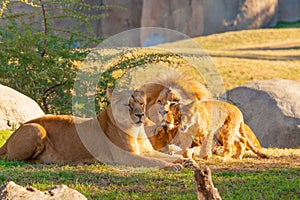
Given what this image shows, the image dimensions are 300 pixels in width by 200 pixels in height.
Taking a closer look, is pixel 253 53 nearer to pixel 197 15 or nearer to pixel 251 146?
pixel 197 15

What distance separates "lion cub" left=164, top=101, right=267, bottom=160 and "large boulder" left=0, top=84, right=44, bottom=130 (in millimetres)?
2729

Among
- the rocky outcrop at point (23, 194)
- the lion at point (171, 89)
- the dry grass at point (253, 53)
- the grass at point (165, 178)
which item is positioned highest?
the lion at point (171, 89)

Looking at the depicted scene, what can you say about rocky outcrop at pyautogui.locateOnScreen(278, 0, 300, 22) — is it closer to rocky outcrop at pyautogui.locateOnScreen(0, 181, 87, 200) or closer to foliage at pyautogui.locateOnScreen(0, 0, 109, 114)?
foliage at pyautogui.locateOnScreen(0, 0, 109, 114)

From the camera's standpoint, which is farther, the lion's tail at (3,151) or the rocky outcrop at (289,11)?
the rocky outcrop at (289,11)

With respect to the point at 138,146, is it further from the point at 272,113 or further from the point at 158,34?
the point at 158,34

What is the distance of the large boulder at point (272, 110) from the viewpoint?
12641mm

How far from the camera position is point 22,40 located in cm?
1347

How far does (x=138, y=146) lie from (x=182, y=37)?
1880cm

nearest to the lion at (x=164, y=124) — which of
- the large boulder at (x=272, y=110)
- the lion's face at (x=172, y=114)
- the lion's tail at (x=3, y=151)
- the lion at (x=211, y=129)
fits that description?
the lion's face at (x=172, y=114)

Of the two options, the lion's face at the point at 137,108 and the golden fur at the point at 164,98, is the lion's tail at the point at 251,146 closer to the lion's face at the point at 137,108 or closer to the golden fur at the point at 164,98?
the golden fur at the point at 164,98

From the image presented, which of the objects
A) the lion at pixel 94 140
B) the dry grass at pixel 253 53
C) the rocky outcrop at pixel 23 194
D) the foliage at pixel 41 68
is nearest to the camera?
the rocky outcrop at pixel 23 194

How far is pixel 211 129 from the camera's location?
32.4 ft

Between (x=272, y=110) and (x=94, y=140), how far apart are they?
4.72 m

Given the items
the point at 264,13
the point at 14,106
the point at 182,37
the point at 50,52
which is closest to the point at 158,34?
the point at 182,37
